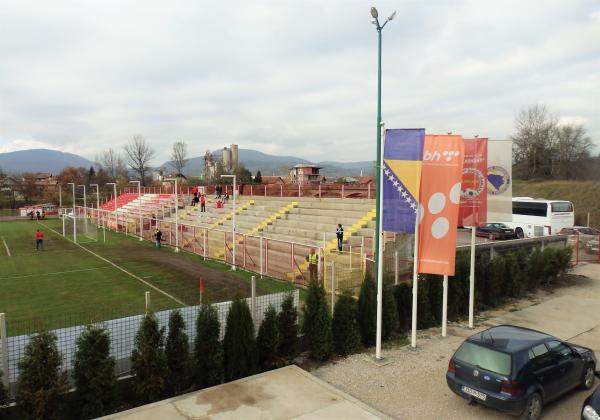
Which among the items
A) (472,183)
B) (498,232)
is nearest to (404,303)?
(472,183)

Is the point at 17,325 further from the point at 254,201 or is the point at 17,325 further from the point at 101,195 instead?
the point at 101,195

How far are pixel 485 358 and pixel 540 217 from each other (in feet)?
91.3

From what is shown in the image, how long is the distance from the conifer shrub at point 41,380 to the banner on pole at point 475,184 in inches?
415

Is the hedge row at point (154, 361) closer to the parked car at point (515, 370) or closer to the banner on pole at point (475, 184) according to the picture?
the parked car at point (515, 370)

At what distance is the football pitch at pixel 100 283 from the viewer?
14180mm

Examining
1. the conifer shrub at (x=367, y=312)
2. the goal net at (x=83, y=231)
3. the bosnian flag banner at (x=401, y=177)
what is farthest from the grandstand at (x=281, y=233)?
the bosnian flag banner at (x=401, y=177)

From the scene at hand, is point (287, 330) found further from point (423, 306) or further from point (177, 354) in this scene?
point (423, 306)

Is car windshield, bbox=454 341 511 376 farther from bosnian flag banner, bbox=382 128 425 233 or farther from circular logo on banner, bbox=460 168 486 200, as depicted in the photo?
circular logo on banner, bbox=460 168 486 200

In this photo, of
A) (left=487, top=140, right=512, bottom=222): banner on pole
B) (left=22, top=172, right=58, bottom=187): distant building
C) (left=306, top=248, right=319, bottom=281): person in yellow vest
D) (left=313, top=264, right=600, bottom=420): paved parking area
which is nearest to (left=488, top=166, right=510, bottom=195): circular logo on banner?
(left=487, top=140, right=512, bottom=222): banner on pole

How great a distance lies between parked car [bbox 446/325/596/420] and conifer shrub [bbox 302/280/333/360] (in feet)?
10.1

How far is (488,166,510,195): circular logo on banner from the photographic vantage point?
12562mm

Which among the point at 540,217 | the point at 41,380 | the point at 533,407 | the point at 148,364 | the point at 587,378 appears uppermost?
the point at 540,217

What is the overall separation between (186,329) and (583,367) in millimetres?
8163

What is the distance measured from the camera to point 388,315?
1170 cm
